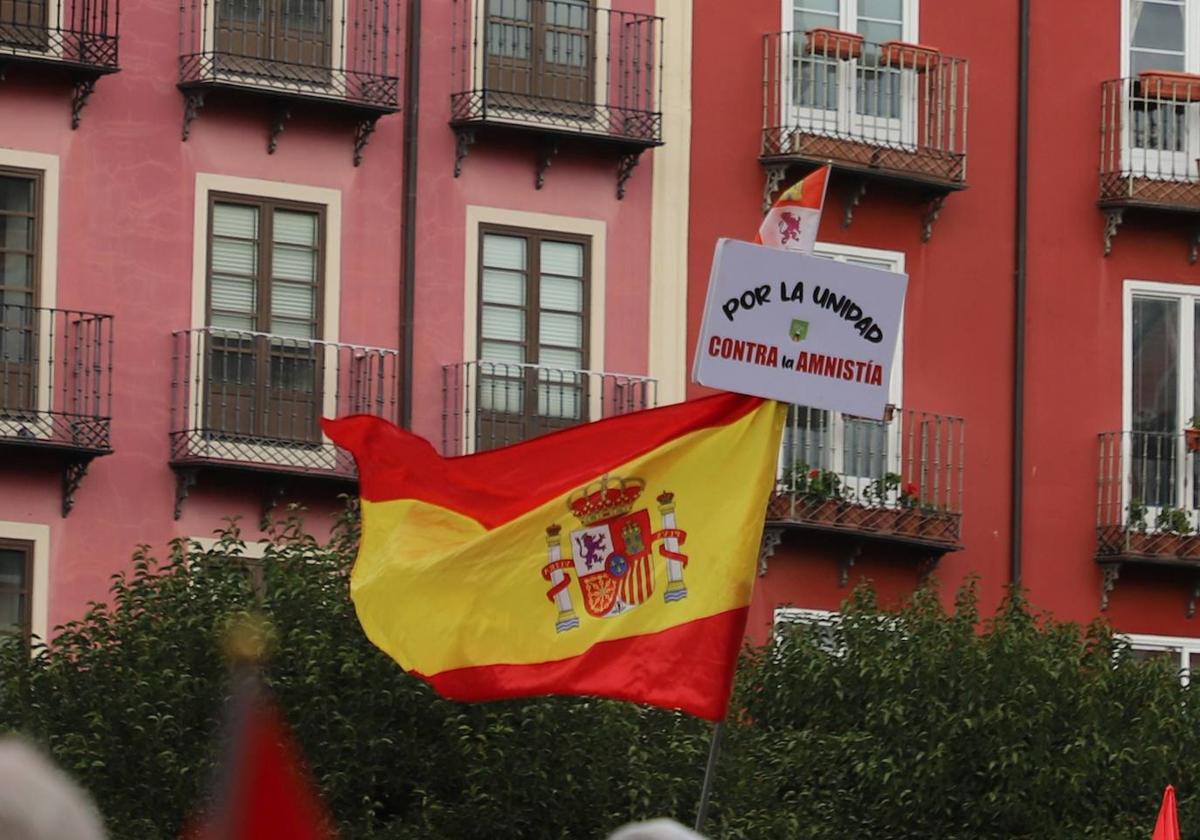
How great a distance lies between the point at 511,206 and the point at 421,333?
4.91 feet

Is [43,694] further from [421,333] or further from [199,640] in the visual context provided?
[421,333]

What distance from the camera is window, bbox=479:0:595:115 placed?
27.7 meters

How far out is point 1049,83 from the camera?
99.6 feet

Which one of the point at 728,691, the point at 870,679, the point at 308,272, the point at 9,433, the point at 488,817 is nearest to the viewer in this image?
the point at 728,691

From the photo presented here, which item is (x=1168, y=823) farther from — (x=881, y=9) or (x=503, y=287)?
(x=881, y=9)

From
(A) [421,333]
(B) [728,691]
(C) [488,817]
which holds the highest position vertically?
(A) [421,333]

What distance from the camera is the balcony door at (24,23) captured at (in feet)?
83.9

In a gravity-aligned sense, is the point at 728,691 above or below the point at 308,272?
below

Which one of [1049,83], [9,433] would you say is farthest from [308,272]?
[1049,83]

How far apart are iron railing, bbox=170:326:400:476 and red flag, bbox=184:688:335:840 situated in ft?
69.3

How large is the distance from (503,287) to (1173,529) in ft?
22.4

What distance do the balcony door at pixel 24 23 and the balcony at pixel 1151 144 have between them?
1062 centimetres

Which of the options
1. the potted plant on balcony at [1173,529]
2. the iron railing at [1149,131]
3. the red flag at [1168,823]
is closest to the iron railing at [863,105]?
the iron railing at [1149,131]

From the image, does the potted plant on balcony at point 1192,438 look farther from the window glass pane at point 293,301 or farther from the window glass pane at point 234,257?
the window glass pane at point 234,257
